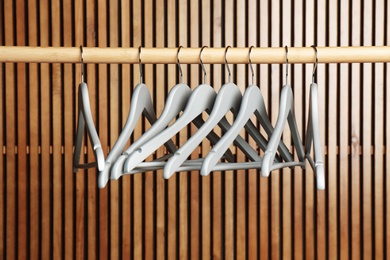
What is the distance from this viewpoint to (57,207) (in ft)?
13.5

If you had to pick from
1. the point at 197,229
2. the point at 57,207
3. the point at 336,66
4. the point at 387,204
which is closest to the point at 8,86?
the point at 57,207

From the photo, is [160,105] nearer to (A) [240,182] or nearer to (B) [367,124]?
(A) [240,182]

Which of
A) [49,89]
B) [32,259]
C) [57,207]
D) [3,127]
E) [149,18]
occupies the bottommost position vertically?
[32,259]

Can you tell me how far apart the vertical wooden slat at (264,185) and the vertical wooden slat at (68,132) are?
1.40m

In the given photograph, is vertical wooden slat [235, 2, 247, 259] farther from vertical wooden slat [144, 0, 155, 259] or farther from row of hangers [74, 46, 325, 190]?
row of hangers [74, 46, 325, 190]

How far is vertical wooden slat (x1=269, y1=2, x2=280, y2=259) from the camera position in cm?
407

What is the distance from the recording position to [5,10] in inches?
162

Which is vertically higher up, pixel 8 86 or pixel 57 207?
pixel 8 86

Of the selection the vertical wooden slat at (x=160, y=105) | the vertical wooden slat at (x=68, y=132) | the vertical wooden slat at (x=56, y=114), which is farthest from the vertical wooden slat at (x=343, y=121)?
the vertical wooden slat at (x=56, y=114)

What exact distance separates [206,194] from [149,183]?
436 mm

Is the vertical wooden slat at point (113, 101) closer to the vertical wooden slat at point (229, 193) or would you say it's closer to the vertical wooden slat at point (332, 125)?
the vertical wooden slat at point (229, 193)

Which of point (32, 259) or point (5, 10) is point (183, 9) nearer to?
point (5, 10)

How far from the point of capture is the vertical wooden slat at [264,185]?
408 centimetres

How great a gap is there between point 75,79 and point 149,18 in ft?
2.35
